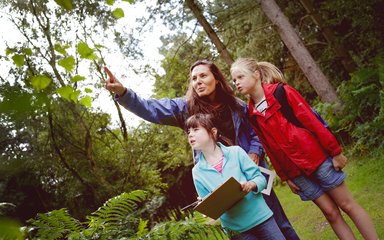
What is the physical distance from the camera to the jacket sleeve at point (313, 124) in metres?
2.53

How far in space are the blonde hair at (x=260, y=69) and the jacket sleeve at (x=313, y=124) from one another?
324 mm

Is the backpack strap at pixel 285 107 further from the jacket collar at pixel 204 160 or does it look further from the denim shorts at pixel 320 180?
the jacket collar at pixel 204 160

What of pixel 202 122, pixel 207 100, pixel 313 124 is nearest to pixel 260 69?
pixel 207 100

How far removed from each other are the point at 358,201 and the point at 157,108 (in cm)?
347

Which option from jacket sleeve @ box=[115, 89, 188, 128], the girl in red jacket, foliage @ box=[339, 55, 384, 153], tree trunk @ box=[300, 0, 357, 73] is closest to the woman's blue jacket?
jacket sleeve @ box=[115, 89, 188, 128]

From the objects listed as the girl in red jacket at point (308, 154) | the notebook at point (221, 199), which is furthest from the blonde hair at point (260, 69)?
the notebook at point (221, 199)

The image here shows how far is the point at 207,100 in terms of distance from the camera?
110 inches

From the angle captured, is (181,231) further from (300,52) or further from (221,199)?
(300,52)

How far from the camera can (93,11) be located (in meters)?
8.04

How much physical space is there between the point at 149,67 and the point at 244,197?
324 inches

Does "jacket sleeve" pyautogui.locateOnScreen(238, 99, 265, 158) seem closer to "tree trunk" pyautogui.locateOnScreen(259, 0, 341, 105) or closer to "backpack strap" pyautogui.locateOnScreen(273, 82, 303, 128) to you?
"backpack strap" pyautogui.locateOnScreen(273, 82, 303, 128)

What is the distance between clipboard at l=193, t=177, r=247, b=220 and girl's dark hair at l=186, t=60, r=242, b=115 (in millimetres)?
809

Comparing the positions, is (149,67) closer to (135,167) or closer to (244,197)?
(135,167)

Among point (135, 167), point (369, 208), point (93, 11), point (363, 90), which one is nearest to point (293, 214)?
point (369, 208)
